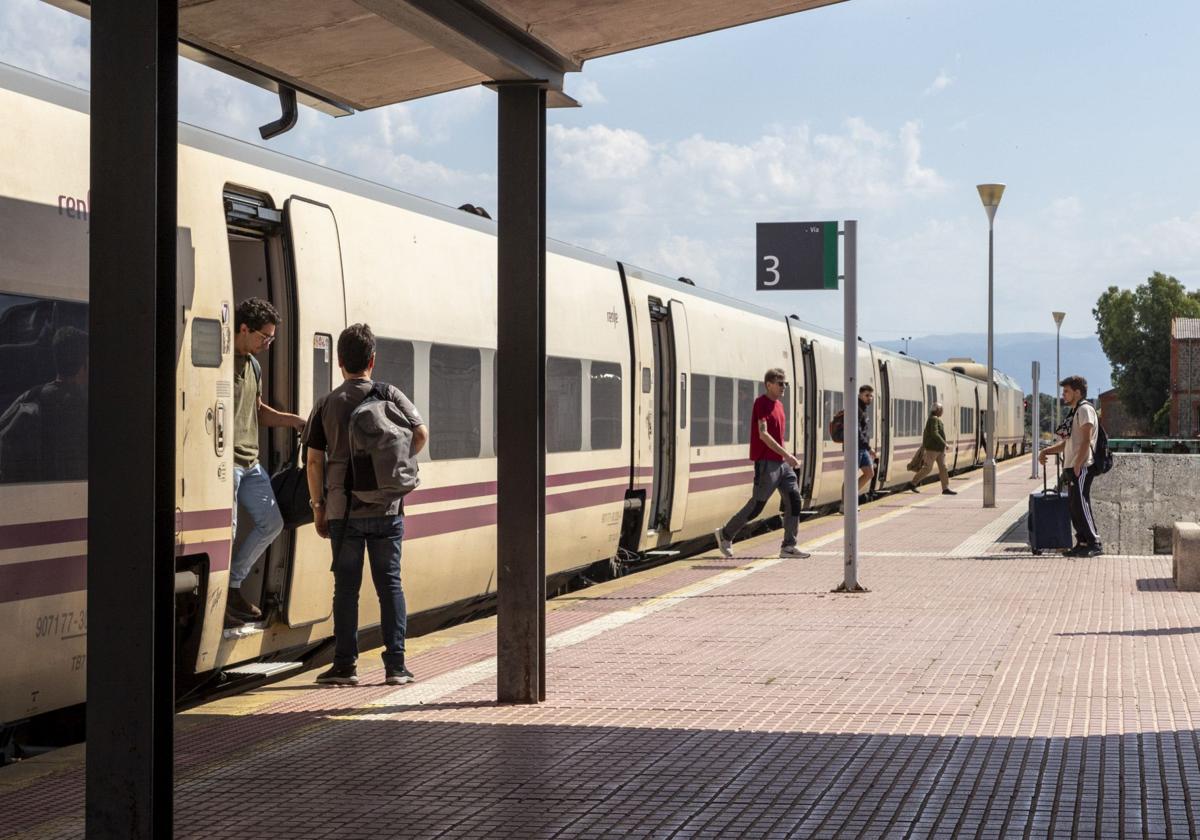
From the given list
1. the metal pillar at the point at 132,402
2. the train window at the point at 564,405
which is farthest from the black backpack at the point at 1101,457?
the metal pillar at the point at 132,402

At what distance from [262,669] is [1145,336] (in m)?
111

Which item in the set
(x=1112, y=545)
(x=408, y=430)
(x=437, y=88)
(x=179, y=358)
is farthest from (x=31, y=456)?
(x=1112, y=545)

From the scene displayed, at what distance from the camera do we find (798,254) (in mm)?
13320

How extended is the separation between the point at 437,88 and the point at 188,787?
4200mm

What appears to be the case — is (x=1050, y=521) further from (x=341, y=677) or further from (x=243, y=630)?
(x=243, y=630)

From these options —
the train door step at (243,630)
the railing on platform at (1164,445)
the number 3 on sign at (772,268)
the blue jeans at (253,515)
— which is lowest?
the train door step at (243,630)

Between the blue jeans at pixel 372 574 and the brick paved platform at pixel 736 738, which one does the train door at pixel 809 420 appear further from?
the blue jeans at pixel 372 574

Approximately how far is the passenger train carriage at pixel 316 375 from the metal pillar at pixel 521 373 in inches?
56.3

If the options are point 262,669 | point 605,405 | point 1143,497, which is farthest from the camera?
point 1143,497

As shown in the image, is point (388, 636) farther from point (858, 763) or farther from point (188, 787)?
point (858, 763)

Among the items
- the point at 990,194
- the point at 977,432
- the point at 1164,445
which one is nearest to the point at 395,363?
the point at 1164,445

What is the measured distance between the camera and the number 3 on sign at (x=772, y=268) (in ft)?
43.8

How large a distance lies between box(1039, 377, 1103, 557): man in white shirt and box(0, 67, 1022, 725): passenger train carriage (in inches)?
153

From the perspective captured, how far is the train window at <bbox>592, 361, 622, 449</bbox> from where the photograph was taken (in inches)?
569
